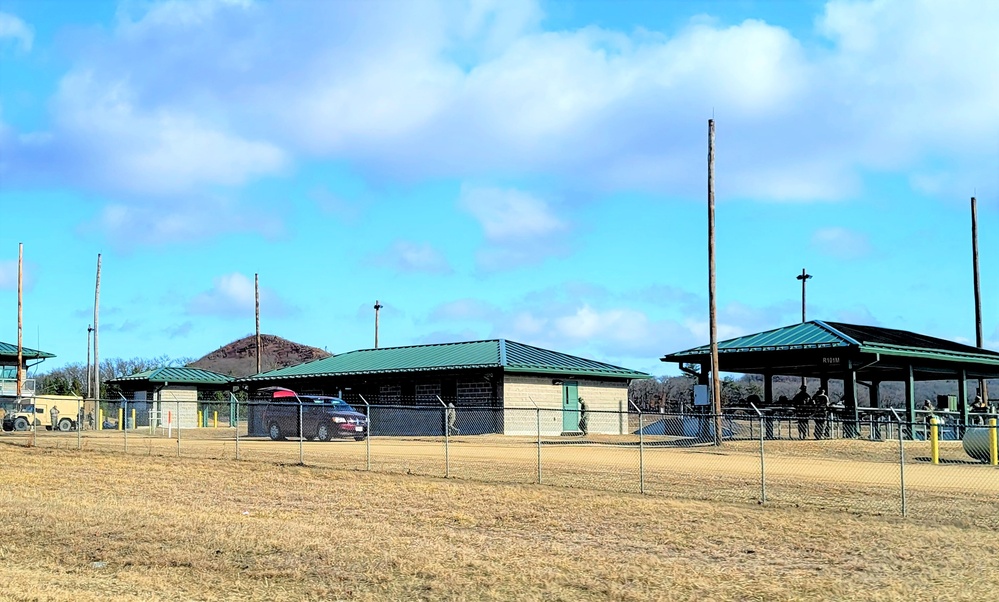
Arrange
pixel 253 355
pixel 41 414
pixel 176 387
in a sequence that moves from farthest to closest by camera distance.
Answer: pixel 253 355 < pixel 176 387 < pixel 41 414

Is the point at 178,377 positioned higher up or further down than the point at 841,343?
further down

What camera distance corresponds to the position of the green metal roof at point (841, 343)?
32.6 metres

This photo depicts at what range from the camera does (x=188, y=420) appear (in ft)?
174

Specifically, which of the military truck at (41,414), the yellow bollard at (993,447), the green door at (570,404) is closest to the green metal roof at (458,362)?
the green door at (570,404)

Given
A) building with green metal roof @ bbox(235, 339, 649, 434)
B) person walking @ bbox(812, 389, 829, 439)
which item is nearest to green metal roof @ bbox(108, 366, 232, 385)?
building with green metal roof @ bbox(235, 339, 649, 434)

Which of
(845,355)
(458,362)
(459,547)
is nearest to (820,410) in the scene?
(845,355)

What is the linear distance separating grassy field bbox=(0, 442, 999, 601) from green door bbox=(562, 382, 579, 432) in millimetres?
22994

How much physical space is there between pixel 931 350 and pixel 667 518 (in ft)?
75.1

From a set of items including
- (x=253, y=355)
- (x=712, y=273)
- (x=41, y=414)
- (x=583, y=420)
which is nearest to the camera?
(x=712, y=273)

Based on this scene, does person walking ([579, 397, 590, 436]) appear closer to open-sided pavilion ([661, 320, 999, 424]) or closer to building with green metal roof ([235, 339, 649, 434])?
building with green metal roof ([235, 339, 649, 434])

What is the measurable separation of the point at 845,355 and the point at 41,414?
3294 centimetres

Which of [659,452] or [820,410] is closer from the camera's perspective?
[659,452]

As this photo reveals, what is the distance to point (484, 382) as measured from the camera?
40.4m

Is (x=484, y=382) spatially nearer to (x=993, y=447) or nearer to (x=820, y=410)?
(x=820, y=410)
